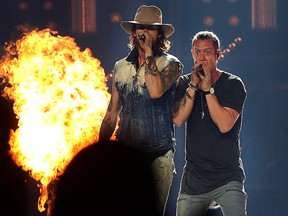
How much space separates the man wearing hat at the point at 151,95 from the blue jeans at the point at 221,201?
0.18m

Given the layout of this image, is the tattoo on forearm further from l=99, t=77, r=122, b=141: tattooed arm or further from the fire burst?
the fire burst

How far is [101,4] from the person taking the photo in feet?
37.1

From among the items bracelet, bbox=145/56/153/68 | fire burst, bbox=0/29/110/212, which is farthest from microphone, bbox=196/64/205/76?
fire burst, bbox=0/29/110/212

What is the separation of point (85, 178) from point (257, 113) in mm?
4931

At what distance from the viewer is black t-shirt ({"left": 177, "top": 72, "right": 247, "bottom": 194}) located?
17.0ft

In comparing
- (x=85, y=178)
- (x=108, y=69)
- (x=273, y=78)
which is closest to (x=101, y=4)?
(x=108, y=69)

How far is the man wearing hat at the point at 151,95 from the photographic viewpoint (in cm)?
523

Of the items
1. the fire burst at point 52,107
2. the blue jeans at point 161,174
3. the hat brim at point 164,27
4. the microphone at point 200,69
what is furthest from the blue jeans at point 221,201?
the fire burst at point 52,107

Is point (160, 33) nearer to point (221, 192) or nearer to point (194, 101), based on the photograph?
point (194, 101)

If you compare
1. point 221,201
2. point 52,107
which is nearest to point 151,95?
point 221,201

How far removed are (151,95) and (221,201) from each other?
1011mm

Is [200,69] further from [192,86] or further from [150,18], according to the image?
[150,18]

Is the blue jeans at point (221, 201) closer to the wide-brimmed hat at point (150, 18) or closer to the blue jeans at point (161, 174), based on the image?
the blue jeans at point (161, 174)

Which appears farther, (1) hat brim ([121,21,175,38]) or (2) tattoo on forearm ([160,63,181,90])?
(1) hat brim ([121,21,175,38])
